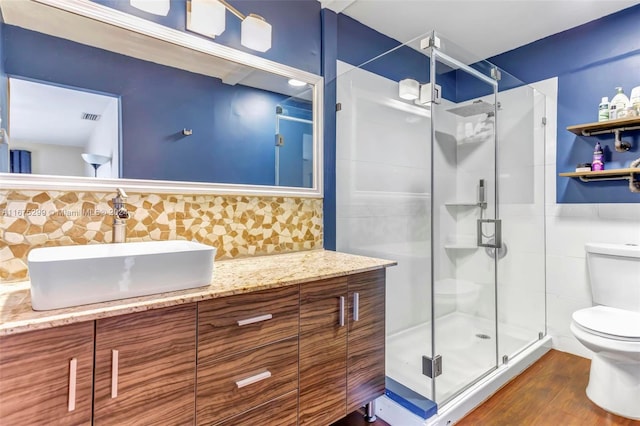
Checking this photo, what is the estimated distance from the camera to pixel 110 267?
966 millimetres

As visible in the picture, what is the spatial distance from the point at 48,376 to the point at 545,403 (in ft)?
7.47

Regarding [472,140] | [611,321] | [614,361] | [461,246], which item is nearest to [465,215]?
[461,246]

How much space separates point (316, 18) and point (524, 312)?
2.63 m

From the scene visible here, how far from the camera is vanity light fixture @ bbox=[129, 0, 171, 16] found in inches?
58.1

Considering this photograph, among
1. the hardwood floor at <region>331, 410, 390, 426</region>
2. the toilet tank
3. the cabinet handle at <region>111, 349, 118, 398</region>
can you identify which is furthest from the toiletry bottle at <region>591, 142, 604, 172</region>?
the cabinet handle at <region>111, 349, 118, 398</region>

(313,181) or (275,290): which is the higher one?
(313,181)

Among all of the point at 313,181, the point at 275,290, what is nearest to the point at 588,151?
the point at 313,181

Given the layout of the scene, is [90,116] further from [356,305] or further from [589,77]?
[589,77]

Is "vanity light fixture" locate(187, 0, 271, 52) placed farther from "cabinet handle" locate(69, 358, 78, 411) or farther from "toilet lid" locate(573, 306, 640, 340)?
"toilet lid" locate(573, 306, 640, 340)

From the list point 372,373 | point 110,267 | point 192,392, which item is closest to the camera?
point 110,267

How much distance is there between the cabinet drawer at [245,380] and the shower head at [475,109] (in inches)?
86.4

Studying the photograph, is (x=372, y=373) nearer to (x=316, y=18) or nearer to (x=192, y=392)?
(x=192, y=392)

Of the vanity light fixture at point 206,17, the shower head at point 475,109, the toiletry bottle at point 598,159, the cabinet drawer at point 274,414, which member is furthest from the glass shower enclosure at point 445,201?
the vanity light fixture at point 206,17

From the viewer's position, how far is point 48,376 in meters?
0.86
